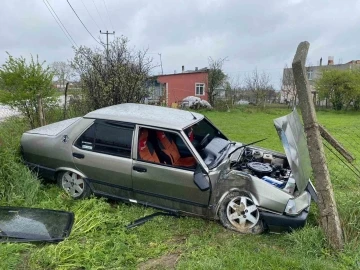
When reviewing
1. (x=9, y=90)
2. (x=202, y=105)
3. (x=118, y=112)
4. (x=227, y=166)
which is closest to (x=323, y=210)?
(x=227, y=166)

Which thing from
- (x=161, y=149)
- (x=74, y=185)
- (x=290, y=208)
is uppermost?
(x=161, y=149)

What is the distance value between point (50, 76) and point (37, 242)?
4906mm

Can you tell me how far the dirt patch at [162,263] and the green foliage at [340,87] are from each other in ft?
80.5

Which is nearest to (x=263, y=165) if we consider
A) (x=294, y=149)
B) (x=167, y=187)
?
(x=294, y=149)

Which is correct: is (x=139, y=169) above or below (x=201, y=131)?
below

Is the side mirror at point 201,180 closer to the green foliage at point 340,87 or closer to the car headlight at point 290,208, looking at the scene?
the car headlight at point 290,208

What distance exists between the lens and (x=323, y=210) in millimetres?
3197

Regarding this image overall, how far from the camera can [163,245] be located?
3.41 m

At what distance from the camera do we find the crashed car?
3.60m

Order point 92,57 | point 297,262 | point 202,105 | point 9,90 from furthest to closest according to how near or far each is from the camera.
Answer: point 202,105
point 92,57
point 9,90
point 297,262

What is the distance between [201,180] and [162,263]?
111 centimetres

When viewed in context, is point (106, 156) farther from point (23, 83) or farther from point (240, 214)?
point (23, 83)

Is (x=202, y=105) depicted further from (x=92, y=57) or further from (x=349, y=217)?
(x=349, y=217)

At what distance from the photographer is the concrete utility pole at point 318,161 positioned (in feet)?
10.3
